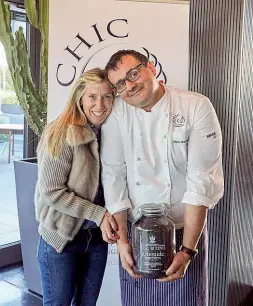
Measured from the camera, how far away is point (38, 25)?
2.74 meters

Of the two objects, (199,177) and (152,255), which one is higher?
(199,177)

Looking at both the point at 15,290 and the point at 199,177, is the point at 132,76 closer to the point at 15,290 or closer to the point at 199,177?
the point at 199,177

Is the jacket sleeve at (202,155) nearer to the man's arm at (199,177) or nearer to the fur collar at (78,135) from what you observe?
the man's arm at (199,177)

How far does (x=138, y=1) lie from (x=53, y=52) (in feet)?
1.61

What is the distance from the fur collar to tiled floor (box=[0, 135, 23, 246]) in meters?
1.93

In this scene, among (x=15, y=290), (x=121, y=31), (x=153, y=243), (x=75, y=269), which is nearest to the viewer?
(x=153, y=243)

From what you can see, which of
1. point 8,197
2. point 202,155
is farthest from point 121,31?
point 8,197

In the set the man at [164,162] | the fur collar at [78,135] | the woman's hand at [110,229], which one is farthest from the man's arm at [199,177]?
the fur collar at [78,135]

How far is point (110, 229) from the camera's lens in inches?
59.4

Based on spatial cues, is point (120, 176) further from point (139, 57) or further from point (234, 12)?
point (234, 12)

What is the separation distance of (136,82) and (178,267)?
60 centimetres

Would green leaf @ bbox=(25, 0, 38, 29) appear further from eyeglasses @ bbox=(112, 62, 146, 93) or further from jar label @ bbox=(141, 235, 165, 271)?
jar label @ bbox=(141, 235, 165, 271)

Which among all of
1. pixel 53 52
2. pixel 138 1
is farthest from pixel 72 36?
pixel 138 1

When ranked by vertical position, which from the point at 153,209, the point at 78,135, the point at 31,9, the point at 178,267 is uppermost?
the point at 31,9
